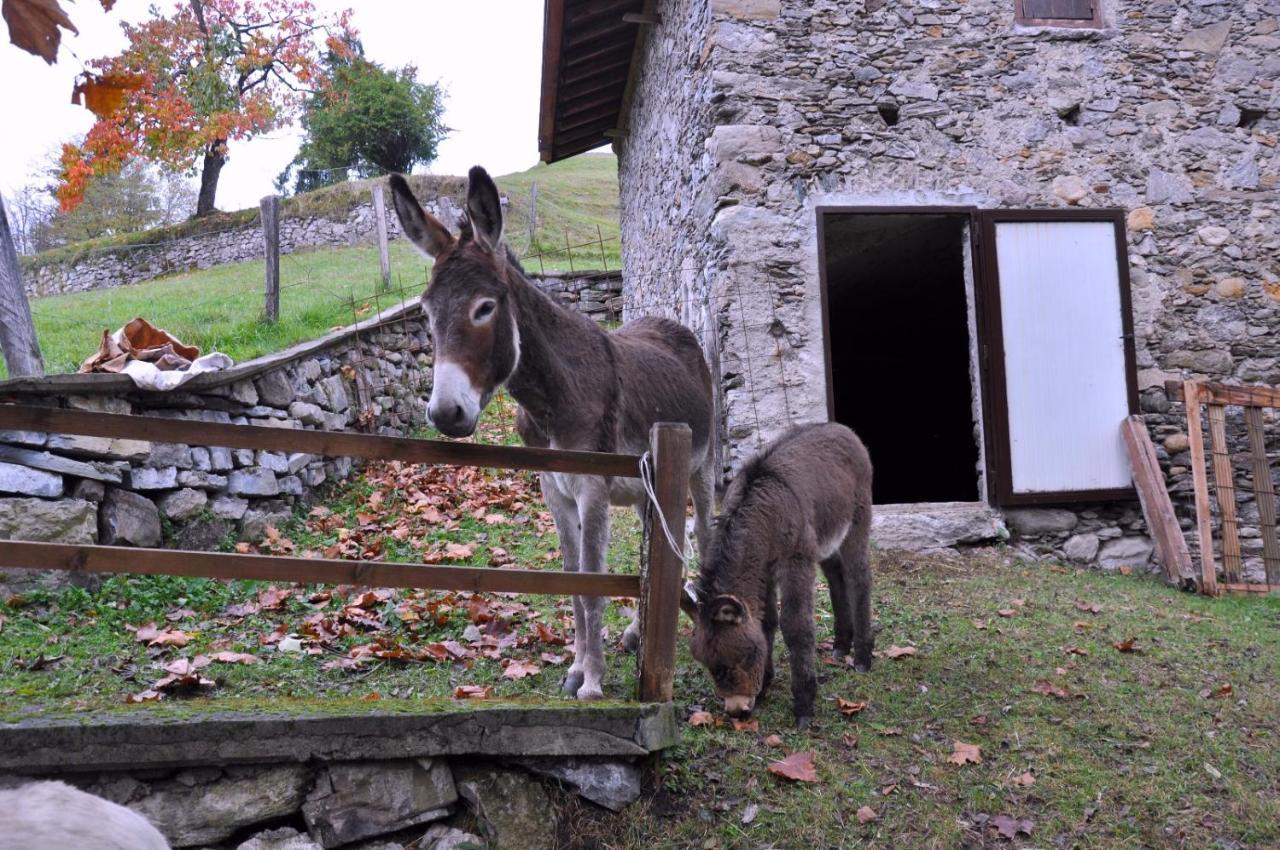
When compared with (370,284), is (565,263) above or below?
above

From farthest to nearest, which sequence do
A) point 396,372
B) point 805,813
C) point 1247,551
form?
point 396,372, point 1247,551, point 805,813

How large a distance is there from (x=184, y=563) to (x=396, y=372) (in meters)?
7.81

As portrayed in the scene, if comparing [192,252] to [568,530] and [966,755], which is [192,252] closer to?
[568,530]

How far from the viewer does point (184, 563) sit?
3.09m

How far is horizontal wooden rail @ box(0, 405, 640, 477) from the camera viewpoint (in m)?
3.01

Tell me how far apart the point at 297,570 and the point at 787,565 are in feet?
7.66

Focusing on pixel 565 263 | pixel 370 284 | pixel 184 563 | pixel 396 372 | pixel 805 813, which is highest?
pixel 565 263

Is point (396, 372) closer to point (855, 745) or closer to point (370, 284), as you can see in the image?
point (370, 284)

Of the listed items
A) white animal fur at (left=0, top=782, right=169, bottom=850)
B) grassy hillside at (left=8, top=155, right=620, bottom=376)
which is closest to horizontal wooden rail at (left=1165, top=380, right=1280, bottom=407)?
white animal fur at (left=0, top=782, right=169, bottom=850)

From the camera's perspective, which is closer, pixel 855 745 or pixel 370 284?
pixel 855 745

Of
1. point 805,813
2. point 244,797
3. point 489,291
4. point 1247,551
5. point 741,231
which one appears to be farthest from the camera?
point 1247,551

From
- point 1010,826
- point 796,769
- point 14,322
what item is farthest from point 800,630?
point 14,322

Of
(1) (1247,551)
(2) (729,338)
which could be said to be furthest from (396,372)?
(1) (1247,551)

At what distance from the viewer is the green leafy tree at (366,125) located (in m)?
27.9
